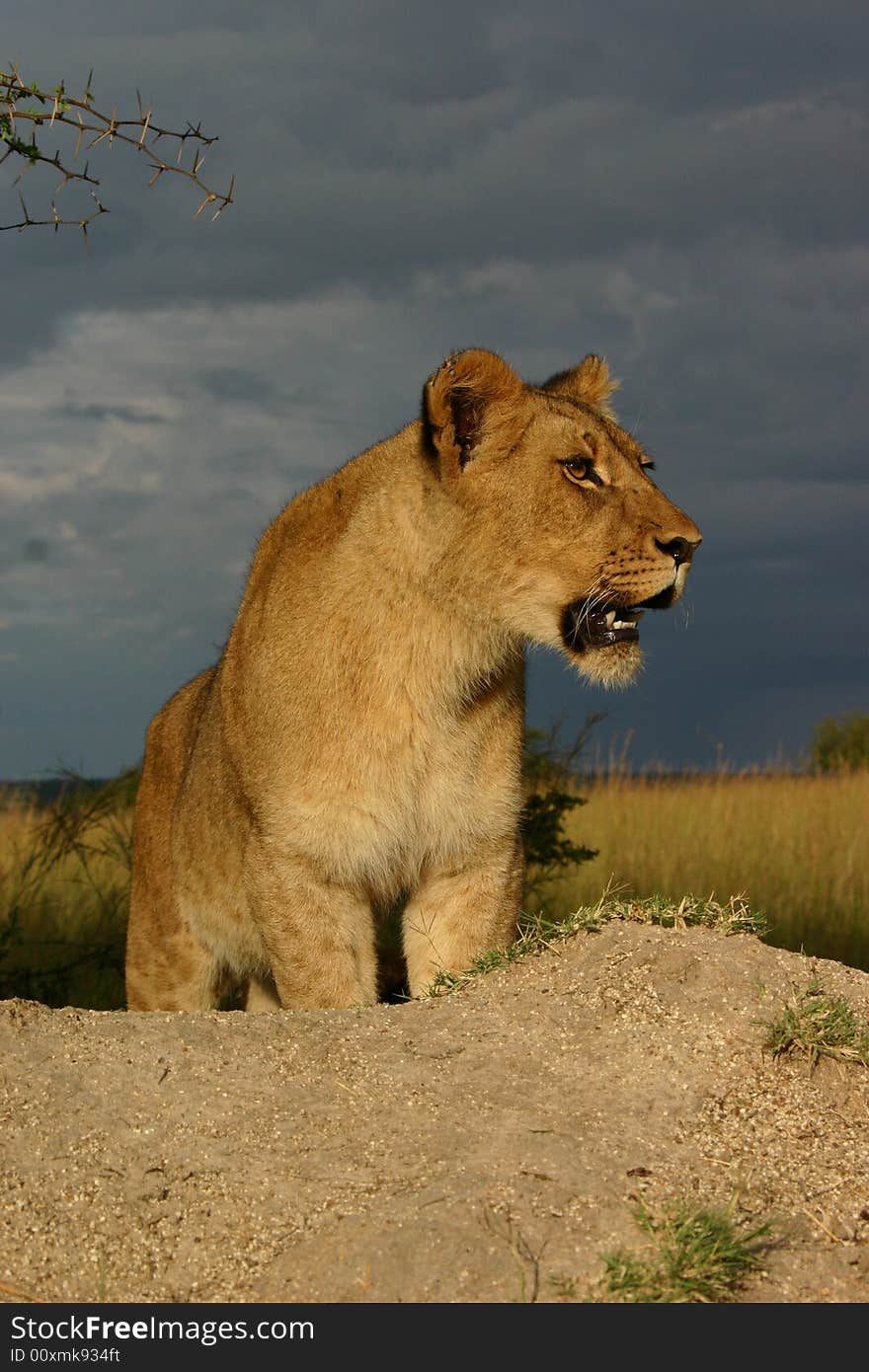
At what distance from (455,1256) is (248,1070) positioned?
1.08 metres

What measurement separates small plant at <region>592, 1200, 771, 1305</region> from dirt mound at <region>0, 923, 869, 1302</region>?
0.15 feet

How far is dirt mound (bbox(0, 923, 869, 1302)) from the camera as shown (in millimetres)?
3645

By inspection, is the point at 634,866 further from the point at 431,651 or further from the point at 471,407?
the point at 471,407

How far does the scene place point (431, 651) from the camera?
18.5 feet

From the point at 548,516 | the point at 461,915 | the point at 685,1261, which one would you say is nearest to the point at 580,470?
the point at 548,516

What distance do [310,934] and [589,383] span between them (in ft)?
8.89

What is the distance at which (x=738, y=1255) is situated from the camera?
3553 mm

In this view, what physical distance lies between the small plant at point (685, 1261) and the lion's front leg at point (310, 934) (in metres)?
2.24

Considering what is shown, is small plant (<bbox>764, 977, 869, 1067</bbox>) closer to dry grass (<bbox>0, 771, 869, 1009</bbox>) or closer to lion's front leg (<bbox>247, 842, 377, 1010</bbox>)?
lion's front leg (<bbox>247, 842, 377, 1010</bbox>)

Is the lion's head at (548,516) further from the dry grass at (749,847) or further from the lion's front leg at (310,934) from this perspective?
the dry grass at (749,847)

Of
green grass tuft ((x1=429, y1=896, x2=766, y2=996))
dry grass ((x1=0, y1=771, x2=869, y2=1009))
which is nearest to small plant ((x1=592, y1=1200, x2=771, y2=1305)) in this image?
green grass tuft ((x1=429, y1=896, x2=766, y2=996))

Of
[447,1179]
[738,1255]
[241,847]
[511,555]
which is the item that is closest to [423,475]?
[511,555]

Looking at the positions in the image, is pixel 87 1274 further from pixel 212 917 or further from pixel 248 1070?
pixel 212 917

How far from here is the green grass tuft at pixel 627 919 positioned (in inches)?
205
